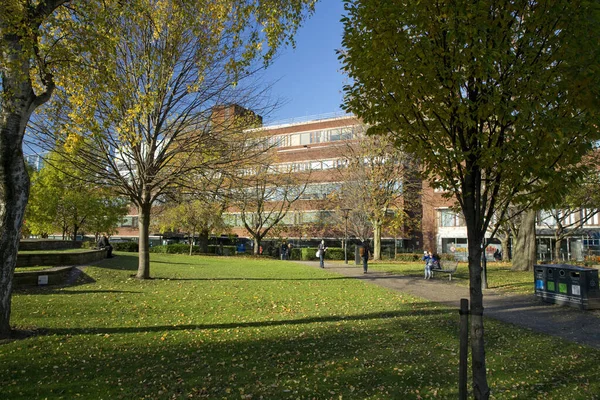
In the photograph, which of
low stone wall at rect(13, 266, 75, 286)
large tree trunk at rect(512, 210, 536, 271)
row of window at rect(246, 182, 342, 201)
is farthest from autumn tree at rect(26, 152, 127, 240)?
large tree trunk at rect(512, 210, 536, 271)

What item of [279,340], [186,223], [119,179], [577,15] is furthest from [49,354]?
[186,223]

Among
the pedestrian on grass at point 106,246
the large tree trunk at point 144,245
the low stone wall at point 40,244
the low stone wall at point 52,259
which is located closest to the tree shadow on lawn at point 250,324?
the large tree trunk at point 144,245

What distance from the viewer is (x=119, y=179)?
14375 mm

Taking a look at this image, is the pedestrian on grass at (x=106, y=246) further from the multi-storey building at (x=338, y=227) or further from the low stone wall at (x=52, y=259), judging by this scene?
the multi-storey building at (x=338, y=227)

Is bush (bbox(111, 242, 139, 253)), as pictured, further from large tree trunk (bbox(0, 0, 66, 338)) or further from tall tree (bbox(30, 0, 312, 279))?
large tree trunk (bbox(0, 0, 66, 338))

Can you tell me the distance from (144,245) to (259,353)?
1010cm

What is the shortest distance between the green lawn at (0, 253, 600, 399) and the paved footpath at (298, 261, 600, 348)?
32.8 inches

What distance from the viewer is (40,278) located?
11.5m

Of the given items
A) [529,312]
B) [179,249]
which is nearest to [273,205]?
[179,249]

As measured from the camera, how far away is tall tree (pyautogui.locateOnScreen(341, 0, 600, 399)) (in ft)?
11.3

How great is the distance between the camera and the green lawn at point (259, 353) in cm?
491

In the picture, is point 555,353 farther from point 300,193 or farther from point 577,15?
point 300,193

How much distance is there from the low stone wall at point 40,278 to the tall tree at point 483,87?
434 inches

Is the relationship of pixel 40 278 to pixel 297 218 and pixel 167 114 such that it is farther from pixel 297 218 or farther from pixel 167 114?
pixel 297 218
